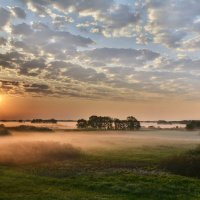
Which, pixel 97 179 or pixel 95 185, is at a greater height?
pixel 97 179

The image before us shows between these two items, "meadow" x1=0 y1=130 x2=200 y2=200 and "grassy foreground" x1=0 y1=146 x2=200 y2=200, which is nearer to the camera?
"grassy foreground" x1=0 y1=146 x2=200 y2=200

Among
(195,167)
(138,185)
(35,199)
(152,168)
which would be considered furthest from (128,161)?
(35,199)

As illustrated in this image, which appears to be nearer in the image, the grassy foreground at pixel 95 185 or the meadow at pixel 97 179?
the grassy foreground at pixel 95 185

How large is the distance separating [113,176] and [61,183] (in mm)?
7620

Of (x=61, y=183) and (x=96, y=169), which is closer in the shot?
(x=61, y=183)

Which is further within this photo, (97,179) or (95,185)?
(97,179)

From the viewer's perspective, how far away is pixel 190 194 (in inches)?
1375

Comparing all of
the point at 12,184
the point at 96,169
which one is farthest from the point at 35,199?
the point at 96,169

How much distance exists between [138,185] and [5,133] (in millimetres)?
100293

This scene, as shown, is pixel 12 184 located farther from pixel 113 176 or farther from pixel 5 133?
pixel 5 133

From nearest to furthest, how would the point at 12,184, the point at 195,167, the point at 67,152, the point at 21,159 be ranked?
the point at 12,184 < the point at 195,167 < the point at 21,159 < the point at 67,152

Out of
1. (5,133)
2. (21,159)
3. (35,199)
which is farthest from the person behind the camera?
(5,133)

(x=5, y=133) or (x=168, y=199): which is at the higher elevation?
(x=5, y=133)

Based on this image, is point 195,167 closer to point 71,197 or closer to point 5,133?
point 71,197
